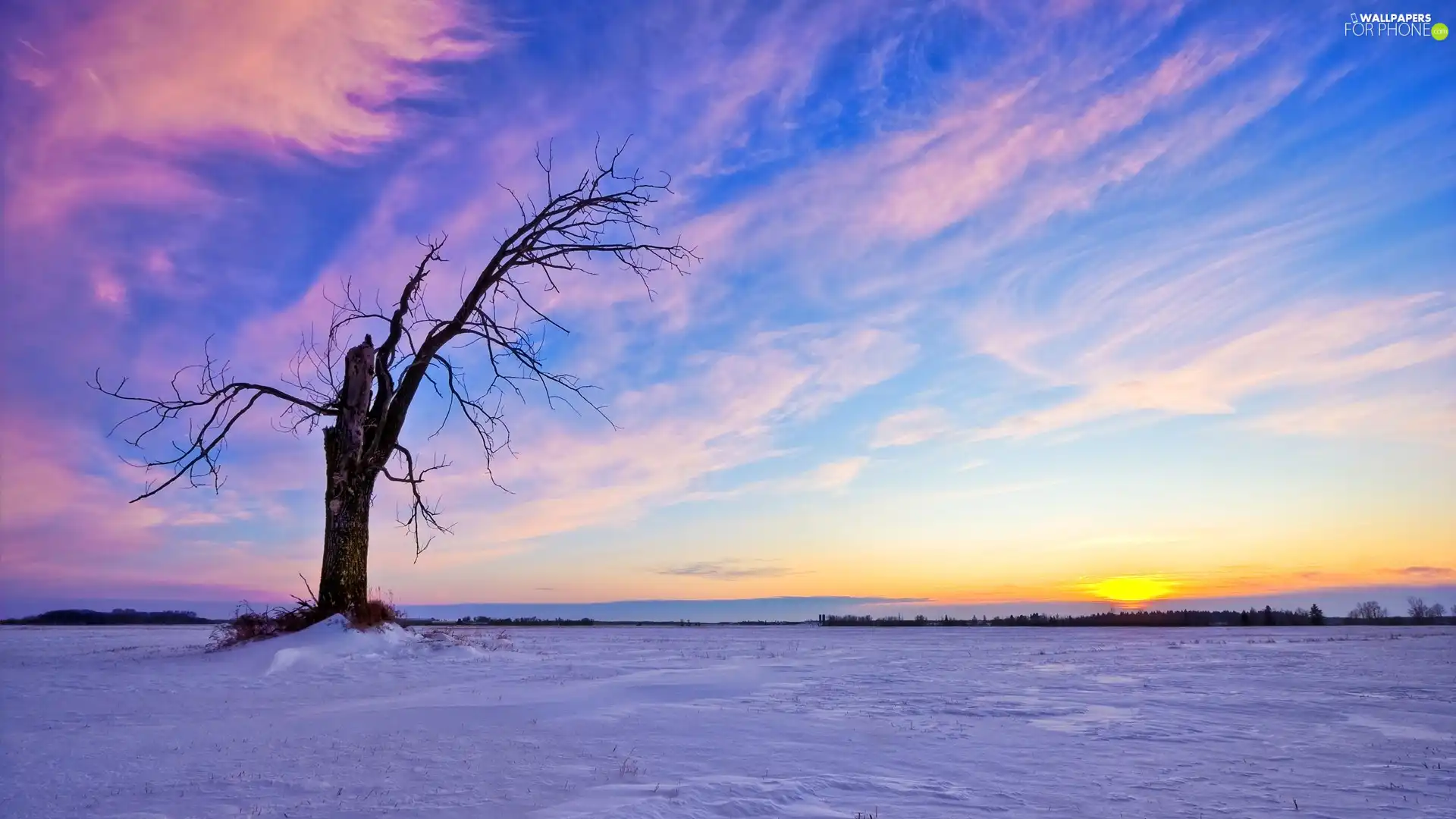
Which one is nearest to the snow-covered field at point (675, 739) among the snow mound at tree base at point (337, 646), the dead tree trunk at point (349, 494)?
the snow mound at tree base at point (337, 646)

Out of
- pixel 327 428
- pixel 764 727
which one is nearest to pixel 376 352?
pixel 327 428

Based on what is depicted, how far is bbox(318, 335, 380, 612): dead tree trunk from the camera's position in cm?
1421

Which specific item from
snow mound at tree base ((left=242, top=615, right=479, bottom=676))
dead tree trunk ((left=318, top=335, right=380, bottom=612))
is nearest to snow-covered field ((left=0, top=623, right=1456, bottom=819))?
snow mound at tree base ((left=242, top=615, right=479, bottom=676))

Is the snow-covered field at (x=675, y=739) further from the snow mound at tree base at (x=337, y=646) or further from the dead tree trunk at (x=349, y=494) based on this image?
the dead tree trunk at (x=349, y=494)

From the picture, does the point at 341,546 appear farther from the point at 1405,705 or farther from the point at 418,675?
the point at 1405,705

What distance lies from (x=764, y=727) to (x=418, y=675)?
5892mm

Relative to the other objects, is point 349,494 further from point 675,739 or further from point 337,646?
point 675,739

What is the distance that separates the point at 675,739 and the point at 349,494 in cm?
1035

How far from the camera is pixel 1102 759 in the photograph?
6258mm

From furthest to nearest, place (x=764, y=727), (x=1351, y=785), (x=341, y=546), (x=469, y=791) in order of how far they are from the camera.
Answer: (x=341, y=546) → (x=764, y=727) → (x=1351, y=785) → (x=469, y=791)

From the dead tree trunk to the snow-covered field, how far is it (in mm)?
1421

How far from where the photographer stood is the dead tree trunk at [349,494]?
14211mm

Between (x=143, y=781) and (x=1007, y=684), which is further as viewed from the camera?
(x=1007, y=684)

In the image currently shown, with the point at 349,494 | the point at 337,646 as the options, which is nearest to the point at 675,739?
the point at 337,646
